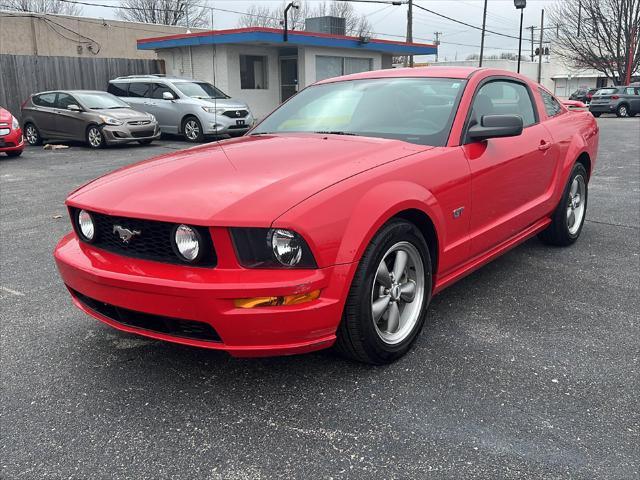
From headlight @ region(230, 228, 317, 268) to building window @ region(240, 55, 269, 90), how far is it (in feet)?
64.0

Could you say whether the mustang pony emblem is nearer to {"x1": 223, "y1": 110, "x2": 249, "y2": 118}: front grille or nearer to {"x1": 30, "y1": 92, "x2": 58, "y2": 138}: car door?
{"x1": 223, "y1": 110, "x2": 249, "y2": 118}: front grille

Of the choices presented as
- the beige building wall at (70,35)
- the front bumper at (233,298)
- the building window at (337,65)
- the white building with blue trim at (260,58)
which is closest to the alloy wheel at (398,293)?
the front bumper at (233,298)

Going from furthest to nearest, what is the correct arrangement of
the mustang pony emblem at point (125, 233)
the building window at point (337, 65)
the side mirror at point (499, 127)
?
the building window at point (337, 65), the side mirror at point (499, 127), the mustang pony emblem at point (125, 233)

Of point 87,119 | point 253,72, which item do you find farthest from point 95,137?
point 253,72

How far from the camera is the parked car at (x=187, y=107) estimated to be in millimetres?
14977

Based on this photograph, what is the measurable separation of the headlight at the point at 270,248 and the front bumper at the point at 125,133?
12.3 m

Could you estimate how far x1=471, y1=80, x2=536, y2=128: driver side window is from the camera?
3.82 metres

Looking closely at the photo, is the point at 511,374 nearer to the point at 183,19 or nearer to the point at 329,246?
the point at 329,246

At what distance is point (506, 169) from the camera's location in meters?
3.80

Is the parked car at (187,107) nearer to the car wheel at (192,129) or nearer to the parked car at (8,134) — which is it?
the car wheel at (192,129)

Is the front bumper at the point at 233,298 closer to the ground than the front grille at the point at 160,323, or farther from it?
farther from it

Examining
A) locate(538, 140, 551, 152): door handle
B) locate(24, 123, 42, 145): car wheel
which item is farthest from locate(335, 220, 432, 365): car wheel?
locate(24, 123, 42, 145): car wheel

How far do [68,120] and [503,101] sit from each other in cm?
1265

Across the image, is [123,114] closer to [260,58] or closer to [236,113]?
[236,113]
